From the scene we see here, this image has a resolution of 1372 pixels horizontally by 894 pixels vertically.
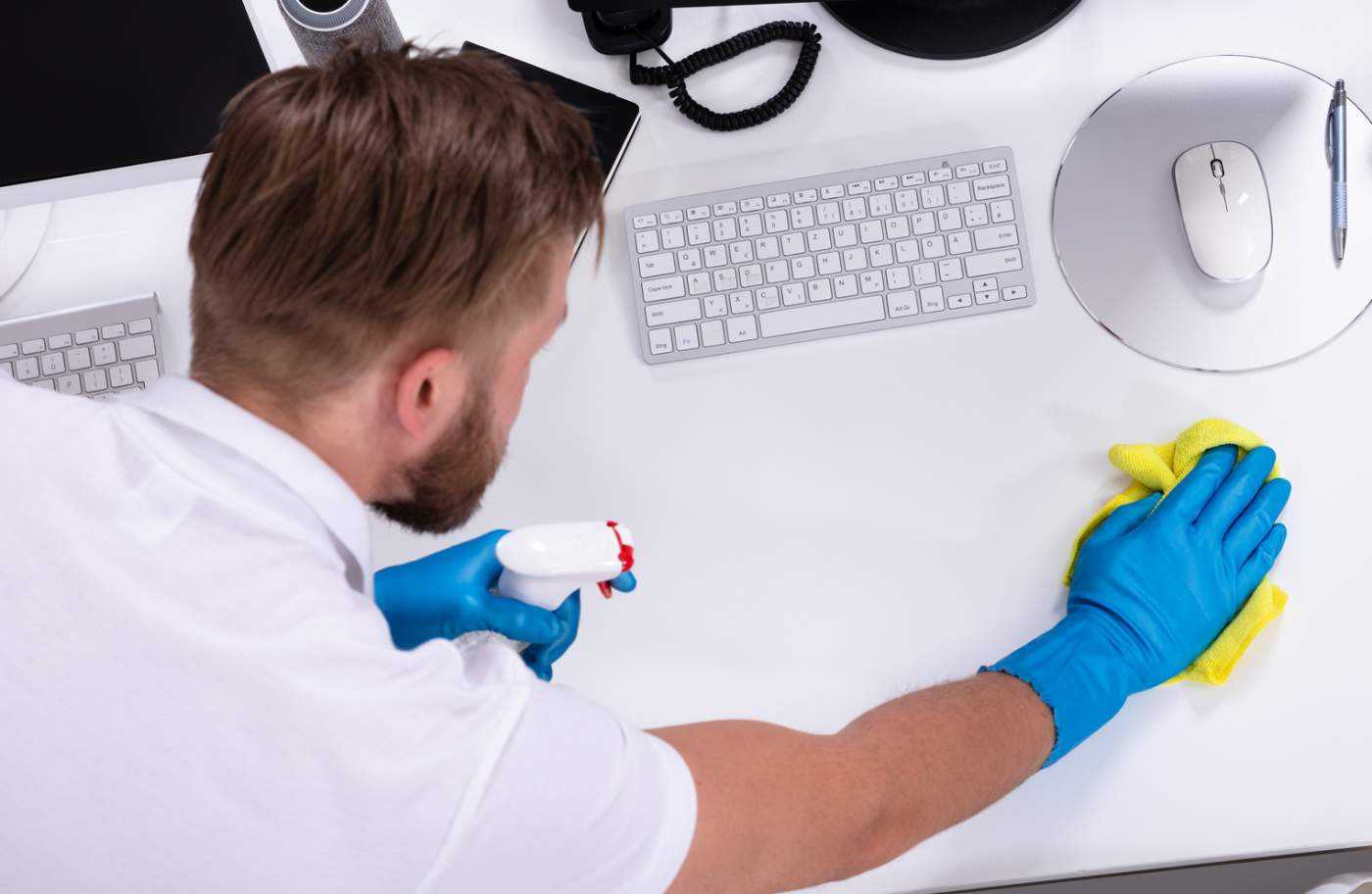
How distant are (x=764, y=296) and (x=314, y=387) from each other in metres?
0.39

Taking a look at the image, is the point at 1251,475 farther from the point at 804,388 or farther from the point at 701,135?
the point at 701,135

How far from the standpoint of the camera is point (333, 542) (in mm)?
666

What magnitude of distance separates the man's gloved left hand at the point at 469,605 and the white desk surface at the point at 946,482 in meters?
0.06

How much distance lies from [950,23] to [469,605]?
2.01ft

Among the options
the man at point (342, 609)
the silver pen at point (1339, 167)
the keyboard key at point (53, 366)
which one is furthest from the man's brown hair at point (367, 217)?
the silver pen at point (1339, 167)

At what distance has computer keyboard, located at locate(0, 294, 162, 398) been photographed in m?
0.92

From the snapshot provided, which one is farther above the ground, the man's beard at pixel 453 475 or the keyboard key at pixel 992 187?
the keyboard key at pixel 992 187

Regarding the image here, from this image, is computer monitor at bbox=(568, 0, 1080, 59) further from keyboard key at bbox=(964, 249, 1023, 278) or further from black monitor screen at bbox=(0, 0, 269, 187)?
black monitor screen at bbox=(0, 0, 269, 187)

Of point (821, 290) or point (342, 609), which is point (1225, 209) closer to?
point (821, 290)

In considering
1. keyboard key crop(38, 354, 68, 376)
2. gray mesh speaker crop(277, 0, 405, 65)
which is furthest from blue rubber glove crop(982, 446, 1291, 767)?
keyboard key crop(38, 354, 68, 376)

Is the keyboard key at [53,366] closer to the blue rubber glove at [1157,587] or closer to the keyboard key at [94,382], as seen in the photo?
the keyboard key at [94,382]

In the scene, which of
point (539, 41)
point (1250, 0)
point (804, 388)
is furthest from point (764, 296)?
point (1250, 0)

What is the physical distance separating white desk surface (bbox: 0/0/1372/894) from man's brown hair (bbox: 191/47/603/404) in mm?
203

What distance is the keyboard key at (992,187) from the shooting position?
2.88 ft
